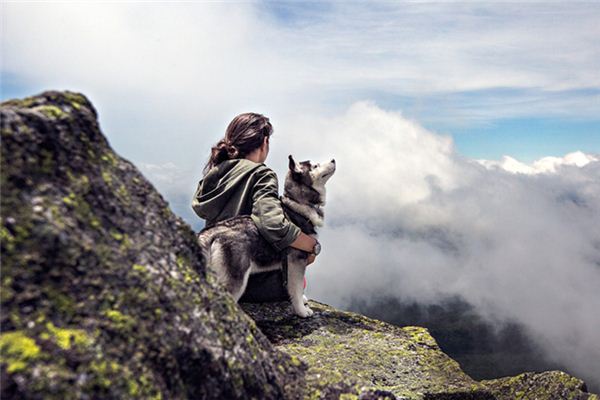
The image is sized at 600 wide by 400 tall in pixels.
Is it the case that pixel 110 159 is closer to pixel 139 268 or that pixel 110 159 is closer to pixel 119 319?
pixel 139 268

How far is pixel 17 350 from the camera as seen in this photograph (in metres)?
3.40

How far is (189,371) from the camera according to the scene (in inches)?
173

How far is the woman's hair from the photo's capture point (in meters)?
11.6

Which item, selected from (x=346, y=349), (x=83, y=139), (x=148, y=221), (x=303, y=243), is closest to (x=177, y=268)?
(x=148, y=221)

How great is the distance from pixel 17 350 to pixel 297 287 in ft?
25.7

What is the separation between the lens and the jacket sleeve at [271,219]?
10008 mm

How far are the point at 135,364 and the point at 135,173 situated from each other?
188 cm

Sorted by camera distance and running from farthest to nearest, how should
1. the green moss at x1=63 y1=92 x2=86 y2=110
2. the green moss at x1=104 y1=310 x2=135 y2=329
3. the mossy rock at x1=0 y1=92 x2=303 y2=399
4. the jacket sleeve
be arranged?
1. the jacket sleeve
2. the green moss at x1=63 y1=92 x2=86 y2=110
3. the green moss at x1=104 y1=310 x2=135 y2=329
4. the mossy rock at x1=0 y1=92 x2=303 y2=399

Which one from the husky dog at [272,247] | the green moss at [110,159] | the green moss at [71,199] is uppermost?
the green moss at [110,159]

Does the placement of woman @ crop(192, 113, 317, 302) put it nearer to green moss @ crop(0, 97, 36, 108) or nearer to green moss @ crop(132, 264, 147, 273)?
green moss @ crop(132, 264, 147, 273)

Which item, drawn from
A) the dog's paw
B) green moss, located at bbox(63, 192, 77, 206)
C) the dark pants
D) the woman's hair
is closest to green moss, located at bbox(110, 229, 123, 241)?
green moss, located at bbox(63, 192, 77, 206)

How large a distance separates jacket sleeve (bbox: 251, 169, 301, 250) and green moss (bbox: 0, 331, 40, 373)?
6649 millimetres

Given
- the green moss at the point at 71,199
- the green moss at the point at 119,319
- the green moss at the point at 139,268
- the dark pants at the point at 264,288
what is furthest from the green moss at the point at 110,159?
the dark pants at the point at 264,288

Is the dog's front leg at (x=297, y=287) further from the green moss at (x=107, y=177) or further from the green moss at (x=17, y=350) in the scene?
the green moss at (x=17, y=350)
